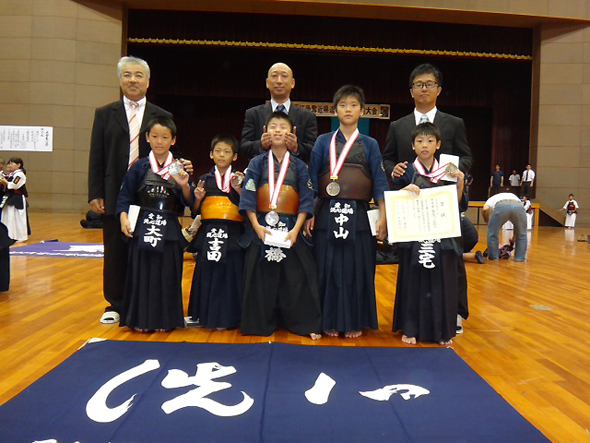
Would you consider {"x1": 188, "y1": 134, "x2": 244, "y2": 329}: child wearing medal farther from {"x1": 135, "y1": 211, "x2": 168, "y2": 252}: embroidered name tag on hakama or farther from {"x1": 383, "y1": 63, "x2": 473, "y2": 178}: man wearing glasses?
{"x1": 383, "y1": 63, "x2": 473, "y2": 178}: man wearing glasses

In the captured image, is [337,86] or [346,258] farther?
[337,86]

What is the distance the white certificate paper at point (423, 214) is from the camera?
2.75 metres

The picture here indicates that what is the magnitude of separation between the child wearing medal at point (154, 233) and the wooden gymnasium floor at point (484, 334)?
15 cm

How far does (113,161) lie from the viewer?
3.15 metres

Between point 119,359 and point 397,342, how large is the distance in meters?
1.56

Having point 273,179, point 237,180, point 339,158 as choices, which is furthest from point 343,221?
point 237,180

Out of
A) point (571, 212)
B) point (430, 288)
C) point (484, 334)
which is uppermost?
point (571, 212)

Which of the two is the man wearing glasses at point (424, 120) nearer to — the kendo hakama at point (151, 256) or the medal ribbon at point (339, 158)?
the medal ribbon at point (339, 158)

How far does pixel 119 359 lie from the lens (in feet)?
7.89

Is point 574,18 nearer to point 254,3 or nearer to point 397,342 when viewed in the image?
point 254,3

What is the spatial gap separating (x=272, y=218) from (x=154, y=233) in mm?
709

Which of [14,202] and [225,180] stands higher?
[225,180]

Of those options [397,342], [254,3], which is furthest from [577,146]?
[397,342]

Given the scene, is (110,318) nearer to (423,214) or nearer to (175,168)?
(175,168)
